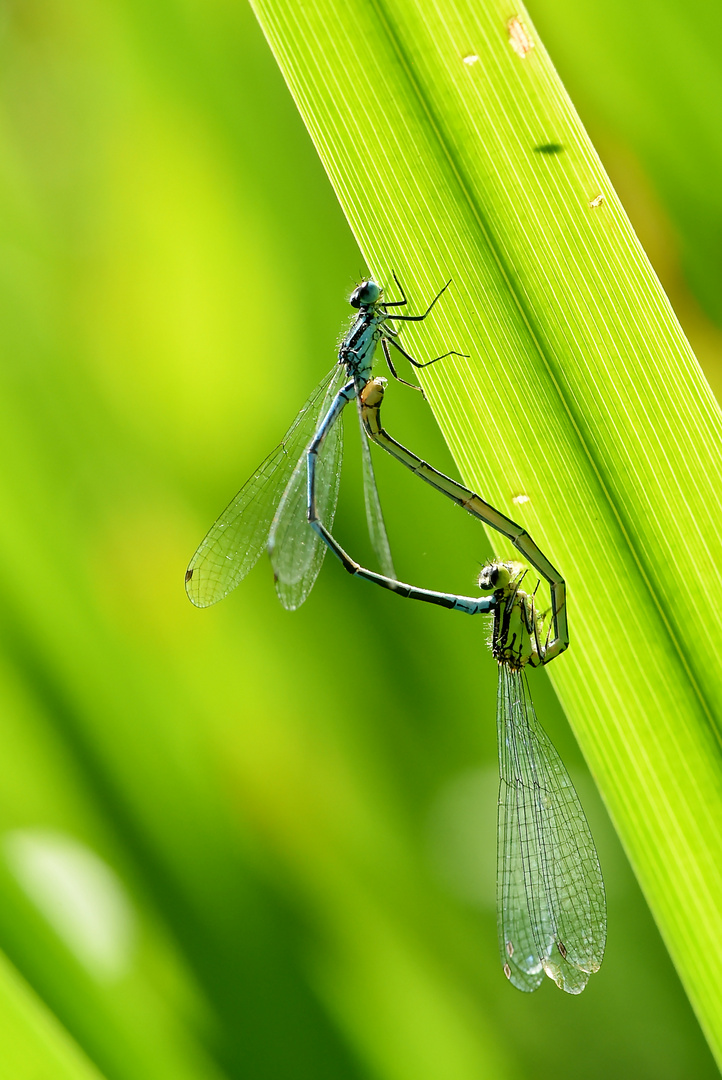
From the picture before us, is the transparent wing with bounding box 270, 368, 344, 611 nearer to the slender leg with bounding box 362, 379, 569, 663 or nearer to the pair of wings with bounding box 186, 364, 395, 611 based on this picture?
the pair of wings with bounding box 186, 364, 395, 611

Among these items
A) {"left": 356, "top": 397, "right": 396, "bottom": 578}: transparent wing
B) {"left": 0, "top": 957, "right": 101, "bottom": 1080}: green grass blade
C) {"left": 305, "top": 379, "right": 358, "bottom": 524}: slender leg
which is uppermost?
{"left": 305, "top": 379, "right": 358, "bottom": 524}: slender leg

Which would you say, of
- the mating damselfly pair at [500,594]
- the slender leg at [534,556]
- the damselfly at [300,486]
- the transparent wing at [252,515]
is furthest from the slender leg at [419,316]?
the transparent wing at [252,515]

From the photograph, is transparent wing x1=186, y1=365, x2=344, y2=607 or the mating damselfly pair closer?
the mating damselfly pair

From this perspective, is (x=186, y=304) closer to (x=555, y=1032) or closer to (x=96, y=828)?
(x=96, y=828)

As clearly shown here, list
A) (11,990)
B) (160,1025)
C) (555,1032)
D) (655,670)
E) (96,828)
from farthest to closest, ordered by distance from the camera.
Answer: (555,1032), (96,828), (160,1025), (655,670), (11,990)

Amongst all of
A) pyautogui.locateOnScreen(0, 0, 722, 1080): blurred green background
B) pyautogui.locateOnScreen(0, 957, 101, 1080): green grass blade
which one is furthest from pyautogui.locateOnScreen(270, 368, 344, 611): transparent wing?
pyautogui.locateOnScreen(0, 957, 101, 1080): green grass blade

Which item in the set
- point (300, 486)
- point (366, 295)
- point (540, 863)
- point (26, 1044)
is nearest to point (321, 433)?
point (300, 486)

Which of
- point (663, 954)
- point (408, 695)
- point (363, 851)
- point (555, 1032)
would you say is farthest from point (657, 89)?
point (555, 1032)
